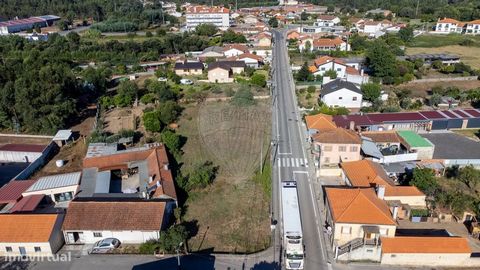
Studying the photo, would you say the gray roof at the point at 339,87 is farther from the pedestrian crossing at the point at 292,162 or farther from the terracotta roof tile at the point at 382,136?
the pedestrian crossing at the point at 292,162

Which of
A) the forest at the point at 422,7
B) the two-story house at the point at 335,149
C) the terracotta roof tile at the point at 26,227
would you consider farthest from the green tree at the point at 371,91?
the forest at the point at 422,7

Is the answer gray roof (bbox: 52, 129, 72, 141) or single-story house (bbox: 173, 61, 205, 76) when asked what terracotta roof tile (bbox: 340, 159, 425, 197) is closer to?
gray roof (bbox: 52, 129, 72, 141)

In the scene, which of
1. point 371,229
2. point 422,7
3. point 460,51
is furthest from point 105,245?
point 422,7

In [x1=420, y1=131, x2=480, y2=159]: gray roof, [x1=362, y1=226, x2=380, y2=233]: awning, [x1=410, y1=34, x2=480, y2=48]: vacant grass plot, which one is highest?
[x1=410, y1=34, x2=480, y2=48]: vacant grass plot

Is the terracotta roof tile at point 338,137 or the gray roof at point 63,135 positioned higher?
the terracotta roof tile at point 338,137

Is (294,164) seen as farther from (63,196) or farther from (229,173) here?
(63,196)

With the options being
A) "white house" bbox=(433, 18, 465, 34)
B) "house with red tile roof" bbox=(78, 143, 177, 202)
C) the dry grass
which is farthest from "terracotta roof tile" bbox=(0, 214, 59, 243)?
"white house" bbox=(433, 18, 465, 34)

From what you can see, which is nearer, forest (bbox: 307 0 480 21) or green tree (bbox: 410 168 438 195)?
green tree (bbox: 410 168 438 195)
